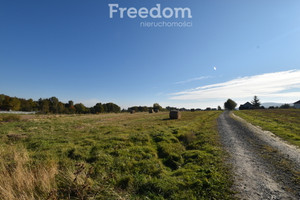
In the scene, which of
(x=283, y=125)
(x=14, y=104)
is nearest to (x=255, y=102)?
(x=283, y=125)

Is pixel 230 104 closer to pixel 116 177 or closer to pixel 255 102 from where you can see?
pixel 255 102

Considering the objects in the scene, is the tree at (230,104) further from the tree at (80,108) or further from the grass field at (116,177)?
the grass field at (116,177)

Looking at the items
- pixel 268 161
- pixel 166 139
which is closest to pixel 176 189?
pixel 268 161

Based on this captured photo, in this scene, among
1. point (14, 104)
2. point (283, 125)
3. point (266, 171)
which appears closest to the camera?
point (266, 171)

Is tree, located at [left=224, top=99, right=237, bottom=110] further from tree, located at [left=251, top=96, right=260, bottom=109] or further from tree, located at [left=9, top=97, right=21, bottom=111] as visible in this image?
tree, located at [left=9, top=97, right=21, bottom=111]

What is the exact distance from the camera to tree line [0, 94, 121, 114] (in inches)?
3280

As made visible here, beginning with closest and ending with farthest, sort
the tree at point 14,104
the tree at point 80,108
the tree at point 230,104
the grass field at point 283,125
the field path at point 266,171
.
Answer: the field path at point 266,171, the grass field at point 283,125, the tree at point 14,104, the tree at point 80,108, the tree at point 230,104

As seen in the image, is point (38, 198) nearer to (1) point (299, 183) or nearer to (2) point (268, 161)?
(1) point (299, 183)

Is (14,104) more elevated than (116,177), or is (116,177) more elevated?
(14,104)

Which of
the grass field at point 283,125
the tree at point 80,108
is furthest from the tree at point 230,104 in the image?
the tree at point 80,108

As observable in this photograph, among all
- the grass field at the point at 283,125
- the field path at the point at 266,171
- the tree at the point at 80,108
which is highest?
the tree at the point at 80,108

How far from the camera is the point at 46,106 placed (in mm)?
95438

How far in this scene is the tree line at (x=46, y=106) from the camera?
83312mm

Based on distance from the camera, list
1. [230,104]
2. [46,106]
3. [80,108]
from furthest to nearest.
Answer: [230,104], [80,108], [46,106]
